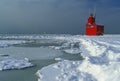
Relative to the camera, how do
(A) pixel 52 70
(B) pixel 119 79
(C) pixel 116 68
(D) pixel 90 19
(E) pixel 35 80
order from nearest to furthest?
(B) pixel 119 79 → (C) pixel 116 68 → (E) pixel 35 80 → (A) pixel 52 70 → (D) pixel 90 19

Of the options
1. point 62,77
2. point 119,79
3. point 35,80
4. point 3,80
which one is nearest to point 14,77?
point 3,80

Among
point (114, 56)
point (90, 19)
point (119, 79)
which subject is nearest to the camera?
point (119, 79)

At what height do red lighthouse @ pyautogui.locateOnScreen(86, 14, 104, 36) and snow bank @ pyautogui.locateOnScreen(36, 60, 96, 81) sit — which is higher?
red lighthouse @ pyautogui.locateOnScreen(86, 14, 104, 36)

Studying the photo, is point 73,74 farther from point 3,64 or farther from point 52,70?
point 3,64

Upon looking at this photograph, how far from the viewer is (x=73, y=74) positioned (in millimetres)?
8422

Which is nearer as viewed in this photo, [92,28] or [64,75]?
[64,75]

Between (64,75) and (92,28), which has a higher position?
(92,28)

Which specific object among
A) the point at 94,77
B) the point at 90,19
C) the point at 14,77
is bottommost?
the point at 14,77

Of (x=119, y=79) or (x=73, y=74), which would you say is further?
(x=73, y=74)

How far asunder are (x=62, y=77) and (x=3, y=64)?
5.37m

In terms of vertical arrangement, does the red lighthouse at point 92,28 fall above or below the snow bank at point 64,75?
above

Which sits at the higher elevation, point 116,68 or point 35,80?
point 116,68

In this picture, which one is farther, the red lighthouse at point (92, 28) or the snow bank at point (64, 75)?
the red lighthouse at point (92, 28)

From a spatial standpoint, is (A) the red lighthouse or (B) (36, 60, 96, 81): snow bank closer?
(B) (36, 60, 96, 81): snow bank
